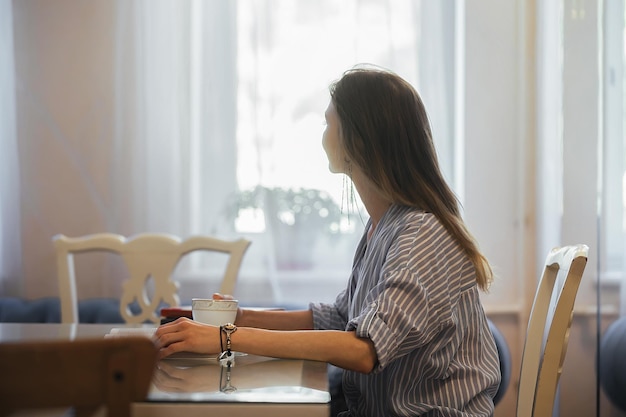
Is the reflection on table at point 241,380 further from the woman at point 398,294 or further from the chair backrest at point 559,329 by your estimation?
the chair backrest at point 559,329

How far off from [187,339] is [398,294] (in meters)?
0.33

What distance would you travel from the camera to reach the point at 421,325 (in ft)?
4.05

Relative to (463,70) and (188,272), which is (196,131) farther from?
(463,70)

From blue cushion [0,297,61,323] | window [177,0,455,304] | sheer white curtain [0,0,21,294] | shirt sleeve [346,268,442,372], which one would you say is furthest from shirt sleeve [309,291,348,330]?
sheer white curtain [0,0,21,294]

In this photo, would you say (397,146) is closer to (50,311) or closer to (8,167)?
(50,311)

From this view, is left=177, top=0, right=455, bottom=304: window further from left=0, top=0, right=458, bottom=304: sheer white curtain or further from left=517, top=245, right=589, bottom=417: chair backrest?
left=517, top=245, right=589, bottom=417: chair backrest

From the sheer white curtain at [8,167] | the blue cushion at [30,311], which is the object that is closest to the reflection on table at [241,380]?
the blue cushion at [30,311]

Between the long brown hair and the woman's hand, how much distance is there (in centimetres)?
43

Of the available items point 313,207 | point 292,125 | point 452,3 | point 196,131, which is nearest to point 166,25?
point 196,131

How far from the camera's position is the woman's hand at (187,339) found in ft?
3.89

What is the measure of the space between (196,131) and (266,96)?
0.87ft

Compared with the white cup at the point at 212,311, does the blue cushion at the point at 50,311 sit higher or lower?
lower

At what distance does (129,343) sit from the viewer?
675mm

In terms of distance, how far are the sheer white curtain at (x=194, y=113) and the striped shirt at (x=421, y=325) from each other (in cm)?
122
